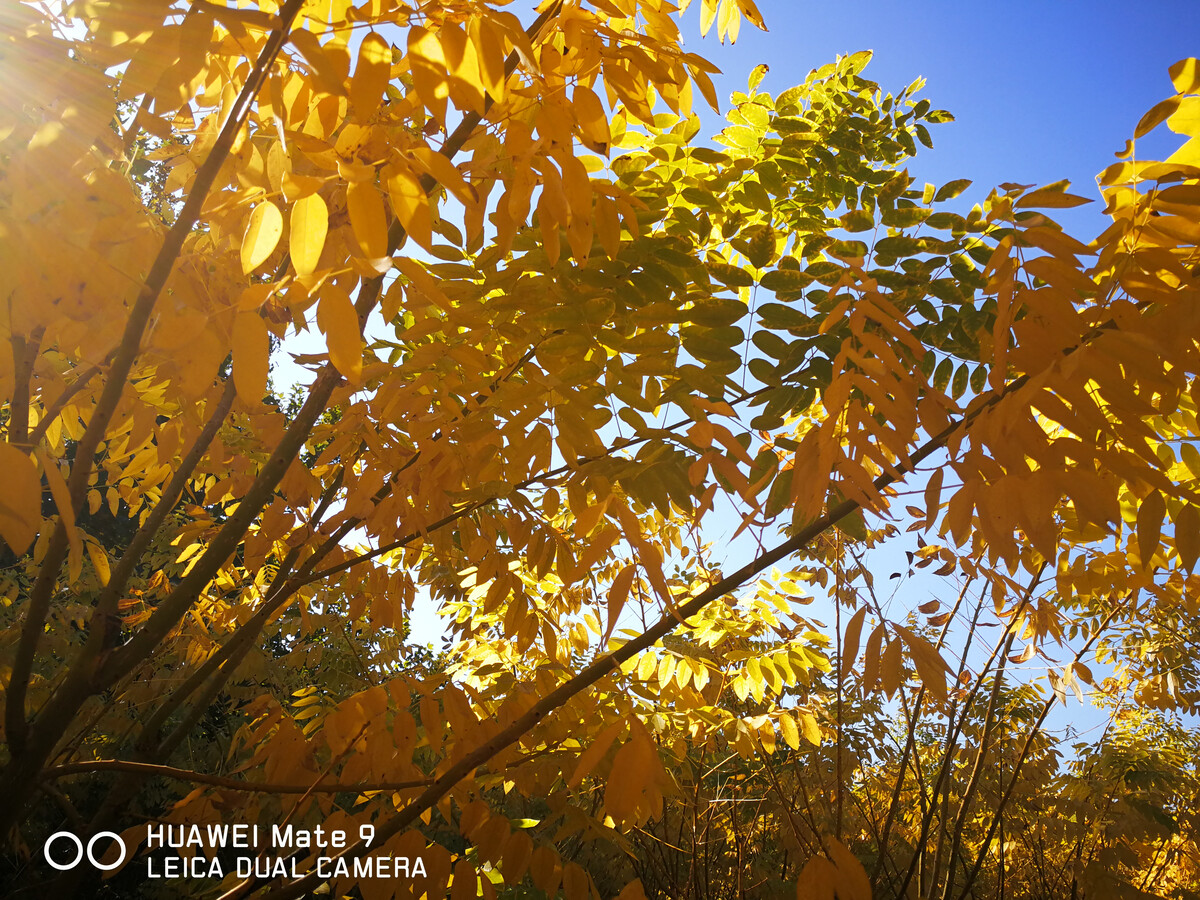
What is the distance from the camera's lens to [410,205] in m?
0.88

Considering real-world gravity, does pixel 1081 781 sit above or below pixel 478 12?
below

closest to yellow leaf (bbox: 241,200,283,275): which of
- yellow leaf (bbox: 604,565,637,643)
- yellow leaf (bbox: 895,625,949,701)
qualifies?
yellow leaf (bbox: 604,565,637,643)

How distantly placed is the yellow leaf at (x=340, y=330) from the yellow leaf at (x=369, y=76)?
0.22 meters

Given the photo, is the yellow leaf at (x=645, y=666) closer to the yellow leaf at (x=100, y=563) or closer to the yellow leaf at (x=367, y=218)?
the yellow leaf at (x=100, y=563)

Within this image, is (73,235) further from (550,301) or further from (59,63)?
(550,301)

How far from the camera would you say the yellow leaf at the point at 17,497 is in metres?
0.77

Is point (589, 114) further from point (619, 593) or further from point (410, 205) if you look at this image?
point (619, 593)

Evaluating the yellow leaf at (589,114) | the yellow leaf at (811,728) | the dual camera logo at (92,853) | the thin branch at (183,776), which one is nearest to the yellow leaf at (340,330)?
the yellow leaf at (589,114)

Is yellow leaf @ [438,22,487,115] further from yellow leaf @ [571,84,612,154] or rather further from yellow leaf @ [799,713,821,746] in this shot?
yellow leaf @ [799,713,821,746]

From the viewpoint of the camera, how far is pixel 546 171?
3.48ft

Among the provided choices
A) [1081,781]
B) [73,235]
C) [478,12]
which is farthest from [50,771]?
[1081,781]

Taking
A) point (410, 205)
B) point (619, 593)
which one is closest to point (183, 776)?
point (619, 593)

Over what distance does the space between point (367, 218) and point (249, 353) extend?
213mm

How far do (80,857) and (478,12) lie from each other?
6.54 ft
